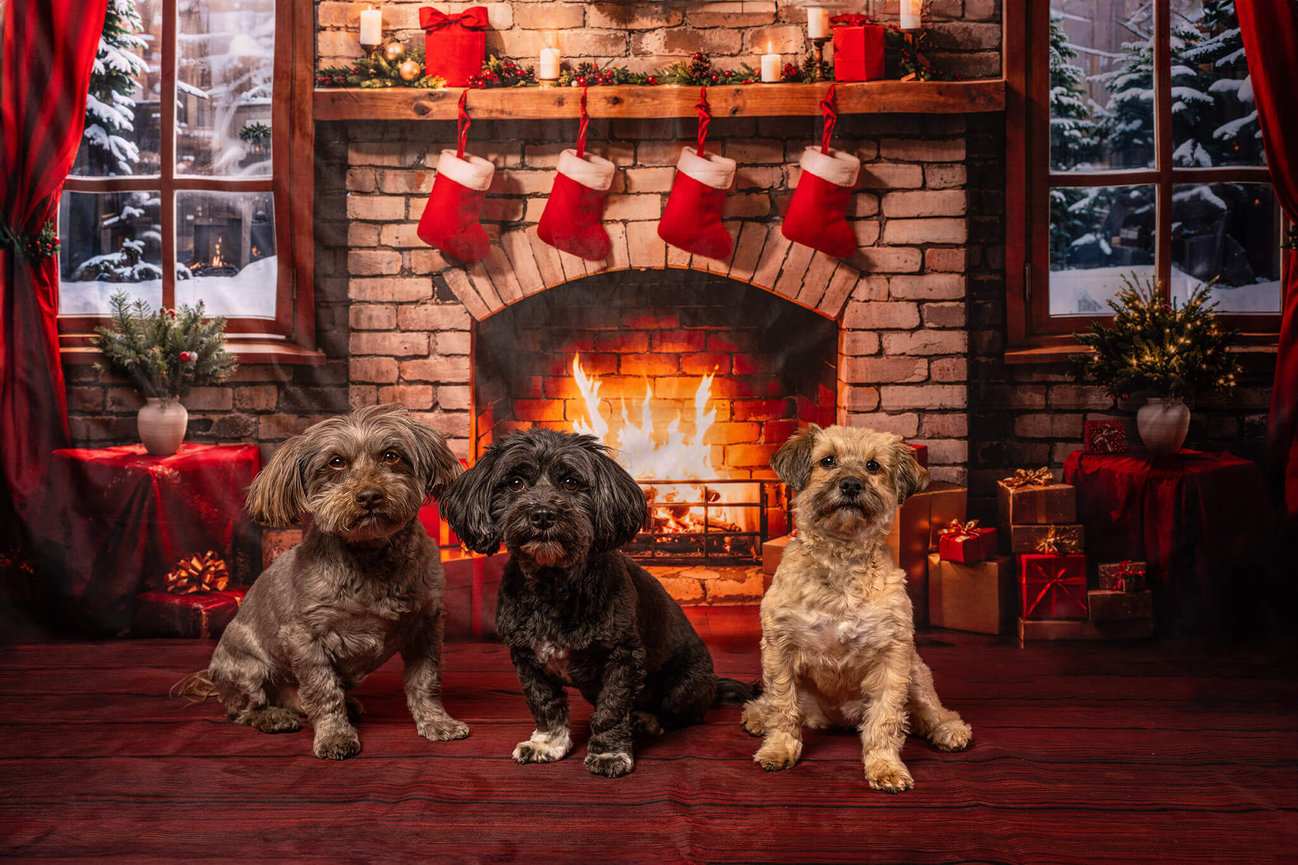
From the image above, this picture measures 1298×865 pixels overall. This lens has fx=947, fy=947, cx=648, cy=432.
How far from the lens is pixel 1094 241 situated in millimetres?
3482

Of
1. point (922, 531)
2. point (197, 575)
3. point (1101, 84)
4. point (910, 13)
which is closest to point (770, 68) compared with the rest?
point (910, 13)

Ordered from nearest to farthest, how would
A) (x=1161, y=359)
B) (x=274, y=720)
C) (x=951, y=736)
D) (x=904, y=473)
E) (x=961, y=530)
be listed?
1. (x=904, y=473)
2. (x=951, y=736)
3. (x=274, y=720)
4. (x=1161, y=359)
5. (x=961, y=530)

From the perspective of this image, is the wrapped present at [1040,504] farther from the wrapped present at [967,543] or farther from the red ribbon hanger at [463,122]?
the red ribbon hanger at [463,122]

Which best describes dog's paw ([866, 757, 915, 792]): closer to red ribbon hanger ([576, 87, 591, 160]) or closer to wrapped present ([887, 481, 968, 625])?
wrapped present ([887, 481, 968, 625])

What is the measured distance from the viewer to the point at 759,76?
334 centimetres

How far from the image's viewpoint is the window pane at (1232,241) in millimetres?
3459

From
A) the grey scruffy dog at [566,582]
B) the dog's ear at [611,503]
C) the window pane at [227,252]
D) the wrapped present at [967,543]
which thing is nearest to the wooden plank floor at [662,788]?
the grey scruffy dog at [566,582]

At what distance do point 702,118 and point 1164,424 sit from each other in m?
1.93

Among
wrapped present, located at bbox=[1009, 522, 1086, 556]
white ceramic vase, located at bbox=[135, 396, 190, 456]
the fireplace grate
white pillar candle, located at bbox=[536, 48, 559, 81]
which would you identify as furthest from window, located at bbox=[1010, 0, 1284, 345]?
white ceramic vase, located at bbox=[135, 396, 190, 456]

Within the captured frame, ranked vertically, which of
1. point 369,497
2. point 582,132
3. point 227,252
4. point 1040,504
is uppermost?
point 582,132

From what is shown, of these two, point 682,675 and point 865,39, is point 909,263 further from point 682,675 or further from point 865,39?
point 682,675

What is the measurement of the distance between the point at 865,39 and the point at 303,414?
2414 millimetres

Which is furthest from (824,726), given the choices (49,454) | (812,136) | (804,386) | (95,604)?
(49,454)

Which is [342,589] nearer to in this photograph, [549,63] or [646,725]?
[646,725]
